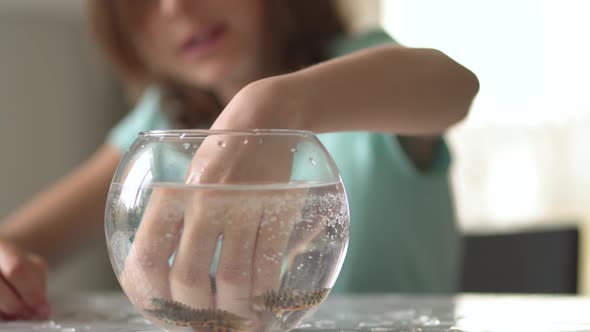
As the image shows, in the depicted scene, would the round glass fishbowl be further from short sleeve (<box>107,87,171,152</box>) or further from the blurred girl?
short sleeve (<box>107,87,171,152</box>)

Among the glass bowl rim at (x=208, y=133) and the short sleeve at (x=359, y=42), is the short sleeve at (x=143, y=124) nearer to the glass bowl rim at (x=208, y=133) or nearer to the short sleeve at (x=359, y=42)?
the short sleeve at (x=359, y=42)

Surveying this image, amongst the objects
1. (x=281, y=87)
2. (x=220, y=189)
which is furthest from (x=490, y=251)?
(x=220, y=189)

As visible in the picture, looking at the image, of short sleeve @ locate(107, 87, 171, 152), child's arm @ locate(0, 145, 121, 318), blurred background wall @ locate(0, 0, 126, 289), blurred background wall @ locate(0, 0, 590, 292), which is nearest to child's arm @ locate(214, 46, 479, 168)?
child's arm @ locate(0, 145, 121, 318)

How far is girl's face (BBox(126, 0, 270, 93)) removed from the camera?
0.98 m

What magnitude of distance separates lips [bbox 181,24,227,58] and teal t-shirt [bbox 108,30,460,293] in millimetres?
189

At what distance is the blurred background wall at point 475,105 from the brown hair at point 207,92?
874mm

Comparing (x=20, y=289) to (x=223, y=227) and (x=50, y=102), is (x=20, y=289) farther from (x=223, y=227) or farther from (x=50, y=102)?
(x=50, y=102)

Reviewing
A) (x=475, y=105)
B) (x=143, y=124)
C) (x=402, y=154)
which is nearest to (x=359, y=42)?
(x=402, y=154)

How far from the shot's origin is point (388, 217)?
1.03 m

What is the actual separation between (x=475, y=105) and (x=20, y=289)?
6.44ft

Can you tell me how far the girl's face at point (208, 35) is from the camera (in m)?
0.98

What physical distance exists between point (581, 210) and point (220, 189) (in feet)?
7.27

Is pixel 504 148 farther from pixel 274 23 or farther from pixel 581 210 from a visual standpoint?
pixel 274 23

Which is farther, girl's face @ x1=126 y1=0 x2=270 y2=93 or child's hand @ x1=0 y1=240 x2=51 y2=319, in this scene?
girl's face @ x1=126 y1=0 x2=270 y2=93
